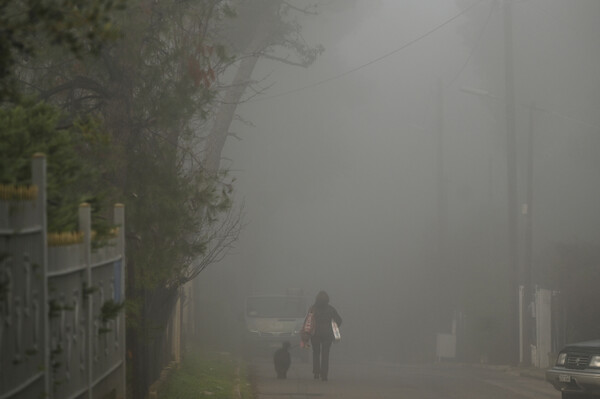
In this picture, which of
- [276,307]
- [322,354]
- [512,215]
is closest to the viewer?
[322,354]

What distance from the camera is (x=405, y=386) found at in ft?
63.5

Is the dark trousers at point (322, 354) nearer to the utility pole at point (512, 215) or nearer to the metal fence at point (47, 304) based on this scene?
the utility pole at point (512, 215)

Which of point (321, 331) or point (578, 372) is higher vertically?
point (321, 331)

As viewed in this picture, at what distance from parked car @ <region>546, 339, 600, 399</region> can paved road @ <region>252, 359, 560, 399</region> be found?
4.05 ft

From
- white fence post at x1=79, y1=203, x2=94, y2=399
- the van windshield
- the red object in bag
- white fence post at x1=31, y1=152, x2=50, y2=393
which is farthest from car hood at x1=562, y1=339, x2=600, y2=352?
the van windshield

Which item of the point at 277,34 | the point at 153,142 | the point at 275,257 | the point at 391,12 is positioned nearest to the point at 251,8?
the point at 277,34

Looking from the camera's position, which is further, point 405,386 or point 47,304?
point 405,386

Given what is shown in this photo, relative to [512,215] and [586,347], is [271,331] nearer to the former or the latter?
[512,215]

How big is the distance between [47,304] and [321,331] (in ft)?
48.4

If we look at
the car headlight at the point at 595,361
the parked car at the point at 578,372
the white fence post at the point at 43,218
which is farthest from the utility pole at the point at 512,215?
the white fence post at the point at 43,218

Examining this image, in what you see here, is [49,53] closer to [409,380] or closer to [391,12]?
[409,380]

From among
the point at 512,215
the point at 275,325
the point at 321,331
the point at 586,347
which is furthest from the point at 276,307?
the point at 586,347

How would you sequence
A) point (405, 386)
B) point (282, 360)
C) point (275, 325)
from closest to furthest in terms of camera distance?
point (405, 386) < point (282, 360) < point (275, 325)

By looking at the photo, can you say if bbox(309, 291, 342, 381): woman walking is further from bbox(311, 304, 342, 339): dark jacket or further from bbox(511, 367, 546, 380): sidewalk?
bbox(511, 367, 546, 380): sidewalk
